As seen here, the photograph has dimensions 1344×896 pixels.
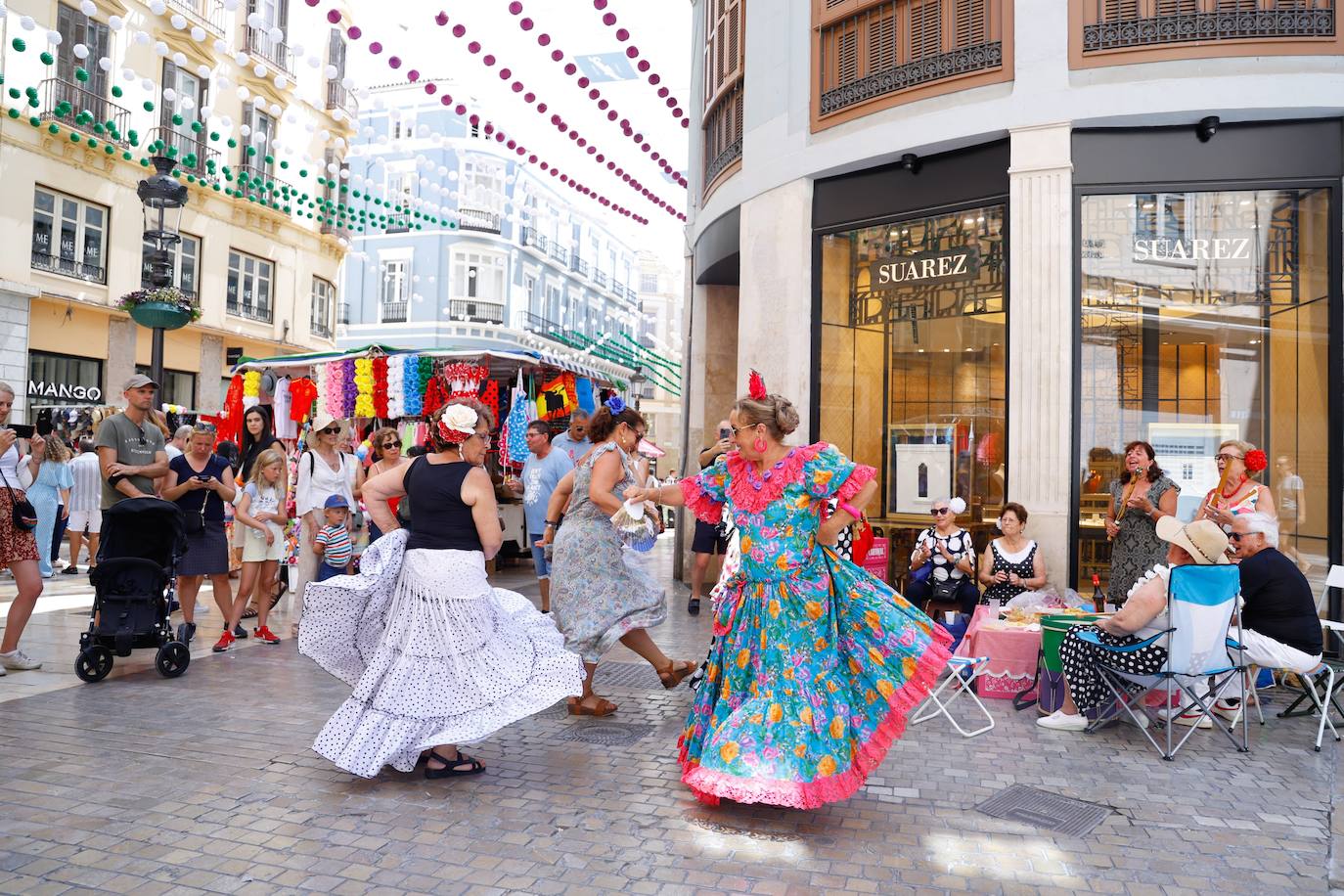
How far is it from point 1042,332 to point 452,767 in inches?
259

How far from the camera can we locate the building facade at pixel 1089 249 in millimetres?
8336

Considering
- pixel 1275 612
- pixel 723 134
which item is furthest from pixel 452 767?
pixel 723 134

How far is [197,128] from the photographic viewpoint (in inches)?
427

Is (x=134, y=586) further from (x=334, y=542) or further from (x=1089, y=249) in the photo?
(x=1089, y=249)

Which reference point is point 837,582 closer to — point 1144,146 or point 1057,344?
point 1057,344

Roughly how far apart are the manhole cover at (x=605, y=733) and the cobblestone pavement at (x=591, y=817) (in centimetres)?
2

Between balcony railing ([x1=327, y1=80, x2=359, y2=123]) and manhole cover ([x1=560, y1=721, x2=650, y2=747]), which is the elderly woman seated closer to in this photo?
manhole cover ([x1=560, y1=721, x2=650, y2=747])

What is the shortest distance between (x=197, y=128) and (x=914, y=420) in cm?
886

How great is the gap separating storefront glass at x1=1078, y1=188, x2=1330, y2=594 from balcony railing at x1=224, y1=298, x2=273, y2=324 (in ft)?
77.1

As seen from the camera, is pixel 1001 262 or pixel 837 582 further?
pixel 1001 262

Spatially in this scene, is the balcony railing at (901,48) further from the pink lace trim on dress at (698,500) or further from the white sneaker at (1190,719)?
the pink lace trim on dress at (698,500)

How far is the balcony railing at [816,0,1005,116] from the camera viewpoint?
9.20m

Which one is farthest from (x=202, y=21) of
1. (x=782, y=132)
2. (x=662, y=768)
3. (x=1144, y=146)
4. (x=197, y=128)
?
(x=662, y=768)

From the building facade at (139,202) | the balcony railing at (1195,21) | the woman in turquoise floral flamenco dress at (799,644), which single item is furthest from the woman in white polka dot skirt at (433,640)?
the building facade at (139,202)
